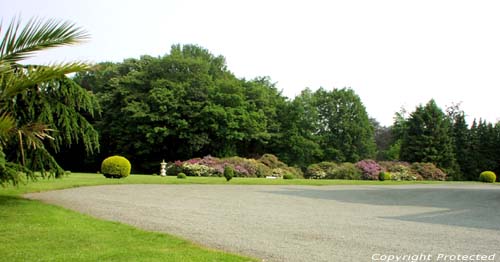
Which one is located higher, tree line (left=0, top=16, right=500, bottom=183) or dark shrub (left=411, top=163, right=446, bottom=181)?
tree line (left=0, top=16, right=500, bottom=183)

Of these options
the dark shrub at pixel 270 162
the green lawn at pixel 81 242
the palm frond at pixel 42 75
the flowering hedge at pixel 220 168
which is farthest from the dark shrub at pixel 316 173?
the palm frond at pixel 42 75

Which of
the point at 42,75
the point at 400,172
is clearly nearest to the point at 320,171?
the point at 400,172

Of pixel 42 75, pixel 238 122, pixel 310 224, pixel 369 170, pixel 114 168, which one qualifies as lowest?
pixel 310 224

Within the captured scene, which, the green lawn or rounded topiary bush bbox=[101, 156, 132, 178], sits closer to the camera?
the green lawn

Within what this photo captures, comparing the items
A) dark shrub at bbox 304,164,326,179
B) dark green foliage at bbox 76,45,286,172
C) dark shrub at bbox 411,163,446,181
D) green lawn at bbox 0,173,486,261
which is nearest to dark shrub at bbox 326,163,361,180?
dark shrub at bbox 304,164,326,179

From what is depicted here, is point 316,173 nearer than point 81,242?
No

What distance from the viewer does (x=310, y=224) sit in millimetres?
8758

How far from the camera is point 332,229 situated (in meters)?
8.12

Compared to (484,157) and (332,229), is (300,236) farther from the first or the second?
(484,157)

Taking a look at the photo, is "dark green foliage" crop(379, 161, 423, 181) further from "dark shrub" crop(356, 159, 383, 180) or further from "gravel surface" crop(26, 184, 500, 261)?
"gravel surface" crop(26, 184, 500, 261)

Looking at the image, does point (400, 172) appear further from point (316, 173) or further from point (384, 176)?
point (316, 173)

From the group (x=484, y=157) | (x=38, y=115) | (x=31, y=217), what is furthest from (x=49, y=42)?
(x=484, y=157)

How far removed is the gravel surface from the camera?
6184mm

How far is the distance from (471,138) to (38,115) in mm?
50278
